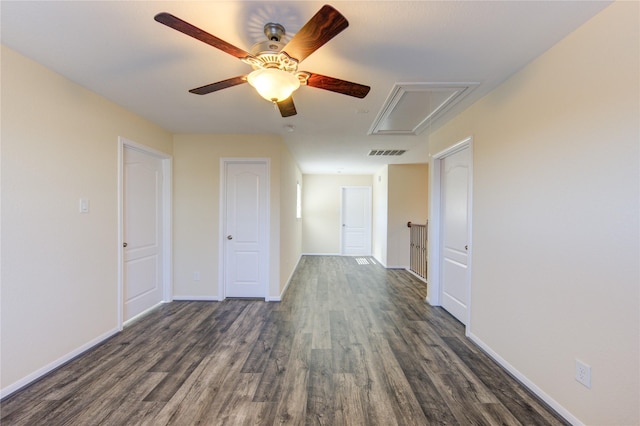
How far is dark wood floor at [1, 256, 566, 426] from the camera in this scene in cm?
178

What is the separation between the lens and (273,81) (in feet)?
5.32

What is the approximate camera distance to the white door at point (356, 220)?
808 centimetres

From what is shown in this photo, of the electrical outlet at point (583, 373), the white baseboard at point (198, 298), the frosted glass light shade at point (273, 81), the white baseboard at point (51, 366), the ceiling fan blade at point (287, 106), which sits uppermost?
the ceiling fan blade at point (287, 106)

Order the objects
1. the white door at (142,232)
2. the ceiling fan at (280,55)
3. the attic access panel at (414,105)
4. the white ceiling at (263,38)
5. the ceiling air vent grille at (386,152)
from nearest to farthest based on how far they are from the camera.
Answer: the ceiling fan at (280,55) < the white ceiling at (263,38) < the attic access panel at (414,105) < the white door at (142,232) < the ceiling air vent grille at (386,152)

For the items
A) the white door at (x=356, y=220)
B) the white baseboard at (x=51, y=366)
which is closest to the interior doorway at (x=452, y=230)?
the white baseboard at (x=51, y=366)

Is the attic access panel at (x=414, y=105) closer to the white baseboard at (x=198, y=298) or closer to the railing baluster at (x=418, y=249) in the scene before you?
the railing baluster at (x=418, y=249)

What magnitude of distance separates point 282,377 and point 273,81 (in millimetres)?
2148

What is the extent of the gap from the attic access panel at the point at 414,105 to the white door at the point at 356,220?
419 centimetres

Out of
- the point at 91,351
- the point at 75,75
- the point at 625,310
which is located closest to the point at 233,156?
the point at 75,75

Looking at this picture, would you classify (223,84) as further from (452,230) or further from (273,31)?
(452,230)

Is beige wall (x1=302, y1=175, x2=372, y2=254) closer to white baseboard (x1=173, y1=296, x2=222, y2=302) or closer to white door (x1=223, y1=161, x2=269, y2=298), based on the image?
white door (x1=223, y1=161, x2=269, y2=298)

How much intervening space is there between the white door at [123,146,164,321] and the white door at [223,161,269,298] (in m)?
0.93

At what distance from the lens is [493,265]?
2.53 metres


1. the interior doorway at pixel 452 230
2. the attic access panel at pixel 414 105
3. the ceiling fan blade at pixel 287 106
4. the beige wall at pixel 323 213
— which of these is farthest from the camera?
the beige wall at pixel 323 213
